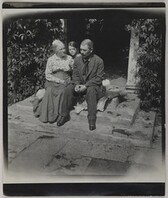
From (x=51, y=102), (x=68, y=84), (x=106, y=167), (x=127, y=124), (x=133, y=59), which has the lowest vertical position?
(x=106, y=167)

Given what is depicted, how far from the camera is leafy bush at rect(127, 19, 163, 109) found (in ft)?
7.07

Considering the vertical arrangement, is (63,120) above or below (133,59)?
below

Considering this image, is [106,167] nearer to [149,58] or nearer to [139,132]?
[139,132]

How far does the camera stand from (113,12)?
215 centimetres

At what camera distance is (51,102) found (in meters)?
2.19

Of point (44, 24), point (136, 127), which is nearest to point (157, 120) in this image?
point (136, 127)

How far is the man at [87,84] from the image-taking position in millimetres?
2176

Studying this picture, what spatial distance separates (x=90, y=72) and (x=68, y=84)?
152 millimetres

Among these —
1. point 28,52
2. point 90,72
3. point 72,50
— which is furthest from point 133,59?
point 28,52

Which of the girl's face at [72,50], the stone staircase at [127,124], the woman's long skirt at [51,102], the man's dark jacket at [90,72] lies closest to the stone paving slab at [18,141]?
the woman's long skirt at [51,102]

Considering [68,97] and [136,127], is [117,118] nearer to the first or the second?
[136,127]

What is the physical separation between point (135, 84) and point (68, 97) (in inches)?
16.3

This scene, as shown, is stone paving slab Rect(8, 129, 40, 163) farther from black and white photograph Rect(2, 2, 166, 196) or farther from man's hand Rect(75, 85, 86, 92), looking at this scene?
man's hand Rect(75, 85, 86, 92)

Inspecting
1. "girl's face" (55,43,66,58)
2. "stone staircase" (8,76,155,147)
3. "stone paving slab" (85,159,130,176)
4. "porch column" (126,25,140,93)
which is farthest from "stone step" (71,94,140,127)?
"girl's face" (55,43,66,58)
